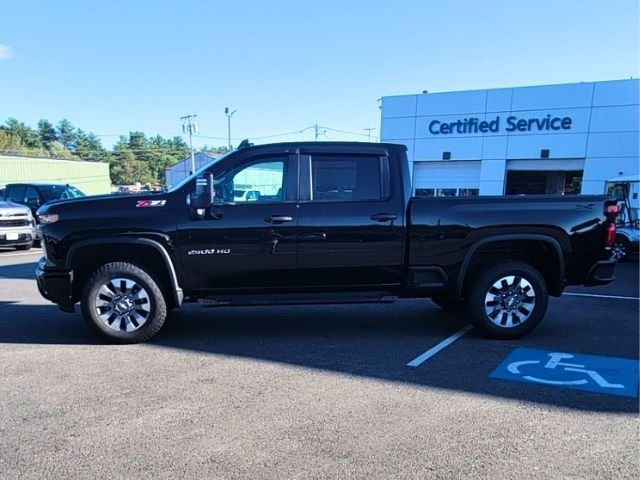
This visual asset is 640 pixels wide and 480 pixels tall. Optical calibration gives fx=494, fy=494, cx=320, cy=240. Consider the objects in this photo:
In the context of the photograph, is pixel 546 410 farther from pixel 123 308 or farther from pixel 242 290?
pixel 123 308

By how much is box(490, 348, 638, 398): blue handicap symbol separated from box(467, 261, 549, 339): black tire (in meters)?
0.39

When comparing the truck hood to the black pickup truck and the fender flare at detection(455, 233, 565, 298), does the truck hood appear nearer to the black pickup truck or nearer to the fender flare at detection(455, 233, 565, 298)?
the black pickup truck

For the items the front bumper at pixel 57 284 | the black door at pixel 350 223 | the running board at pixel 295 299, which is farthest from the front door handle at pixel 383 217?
the front bumper at pixel 57 284

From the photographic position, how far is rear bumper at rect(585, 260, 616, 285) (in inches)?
215

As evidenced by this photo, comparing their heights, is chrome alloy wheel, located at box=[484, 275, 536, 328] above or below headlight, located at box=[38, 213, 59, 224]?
below

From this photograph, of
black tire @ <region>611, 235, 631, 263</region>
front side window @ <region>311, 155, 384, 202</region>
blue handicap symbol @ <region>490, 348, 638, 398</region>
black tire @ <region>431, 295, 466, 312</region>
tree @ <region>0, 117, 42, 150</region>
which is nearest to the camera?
blue handicap symbol @ <region>490, 348, 638, 398</region>

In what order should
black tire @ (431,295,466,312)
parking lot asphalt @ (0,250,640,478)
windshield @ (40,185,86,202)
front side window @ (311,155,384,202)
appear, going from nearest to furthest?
parking lot asphalt @ (0,250,640,478)
front side window @ (311,155,384,202)
black tire @ (431,295,466,312)
windshield @ (40,185,86,202)

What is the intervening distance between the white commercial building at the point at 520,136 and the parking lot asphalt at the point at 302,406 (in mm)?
18481

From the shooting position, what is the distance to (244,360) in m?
4.80

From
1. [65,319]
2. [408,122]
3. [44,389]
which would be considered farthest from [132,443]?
[408,122]

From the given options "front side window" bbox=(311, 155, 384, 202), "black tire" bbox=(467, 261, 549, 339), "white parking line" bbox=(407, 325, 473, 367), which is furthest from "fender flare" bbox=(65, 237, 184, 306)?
"black tire" bbox=(467, 261, 549, 339)

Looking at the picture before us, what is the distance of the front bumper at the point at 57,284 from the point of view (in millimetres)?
5148

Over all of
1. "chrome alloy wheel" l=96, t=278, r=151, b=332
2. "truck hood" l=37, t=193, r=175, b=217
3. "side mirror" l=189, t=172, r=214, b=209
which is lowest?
"chrome alloy wheel" l=96, t=278, r=151, b=332

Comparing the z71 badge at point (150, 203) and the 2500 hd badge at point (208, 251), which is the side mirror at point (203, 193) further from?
the 2500 hd badge at point (208, 251)
